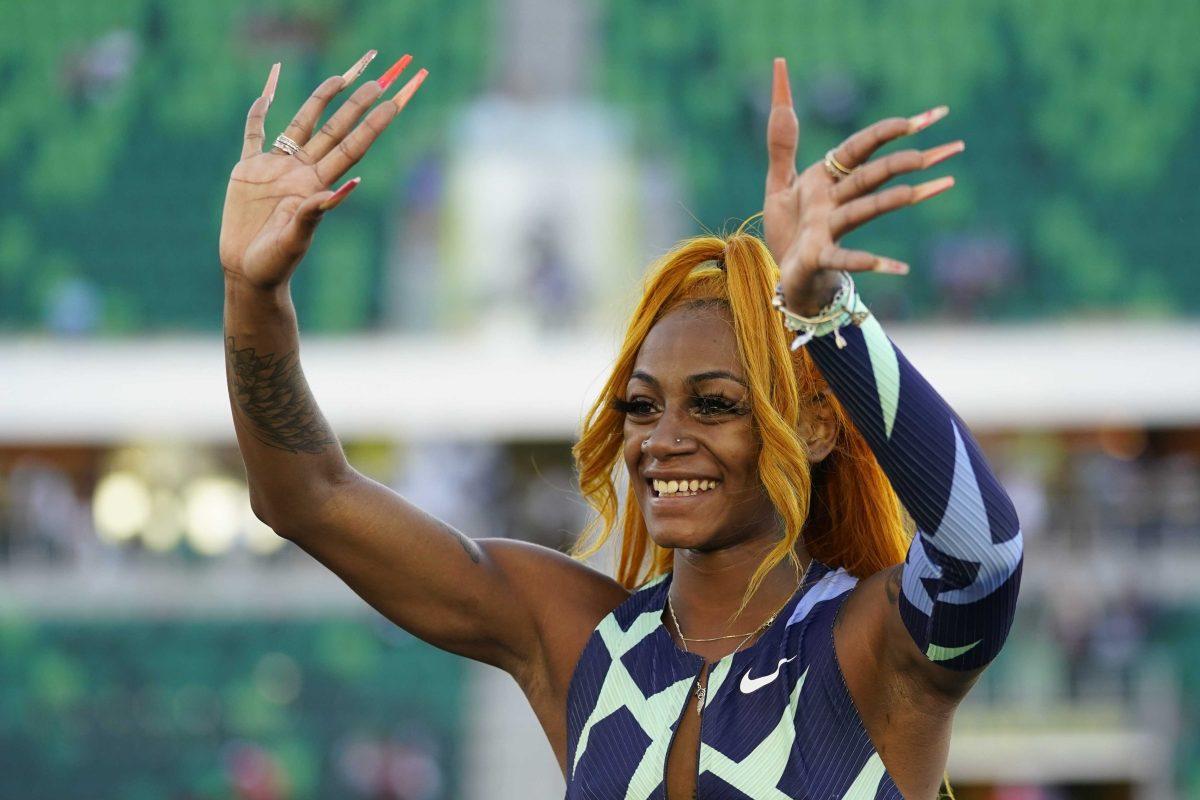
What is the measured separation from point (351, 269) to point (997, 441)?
577 centimetres

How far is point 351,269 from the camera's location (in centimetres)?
1561

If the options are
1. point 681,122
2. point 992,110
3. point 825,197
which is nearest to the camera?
point 825,197

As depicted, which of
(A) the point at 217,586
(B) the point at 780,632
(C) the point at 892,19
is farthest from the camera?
(C) the point at 892,19

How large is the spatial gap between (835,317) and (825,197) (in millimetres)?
161

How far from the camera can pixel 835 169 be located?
2.44 m

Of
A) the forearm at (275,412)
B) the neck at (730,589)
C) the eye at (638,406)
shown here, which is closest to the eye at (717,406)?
the eye at (638,406)

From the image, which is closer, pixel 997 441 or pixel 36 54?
pixel 997 441

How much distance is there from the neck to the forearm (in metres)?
0.61

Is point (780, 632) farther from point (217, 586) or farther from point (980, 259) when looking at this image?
point (980, 259)

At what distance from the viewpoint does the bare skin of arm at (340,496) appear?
8.90 feet

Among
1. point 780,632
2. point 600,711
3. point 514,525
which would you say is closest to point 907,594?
point 780,632

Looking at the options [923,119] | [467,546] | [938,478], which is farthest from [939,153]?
[467,546]

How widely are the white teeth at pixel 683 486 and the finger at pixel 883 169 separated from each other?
2.01 feet

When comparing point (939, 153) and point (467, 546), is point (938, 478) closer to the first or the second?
point (939, 153)
